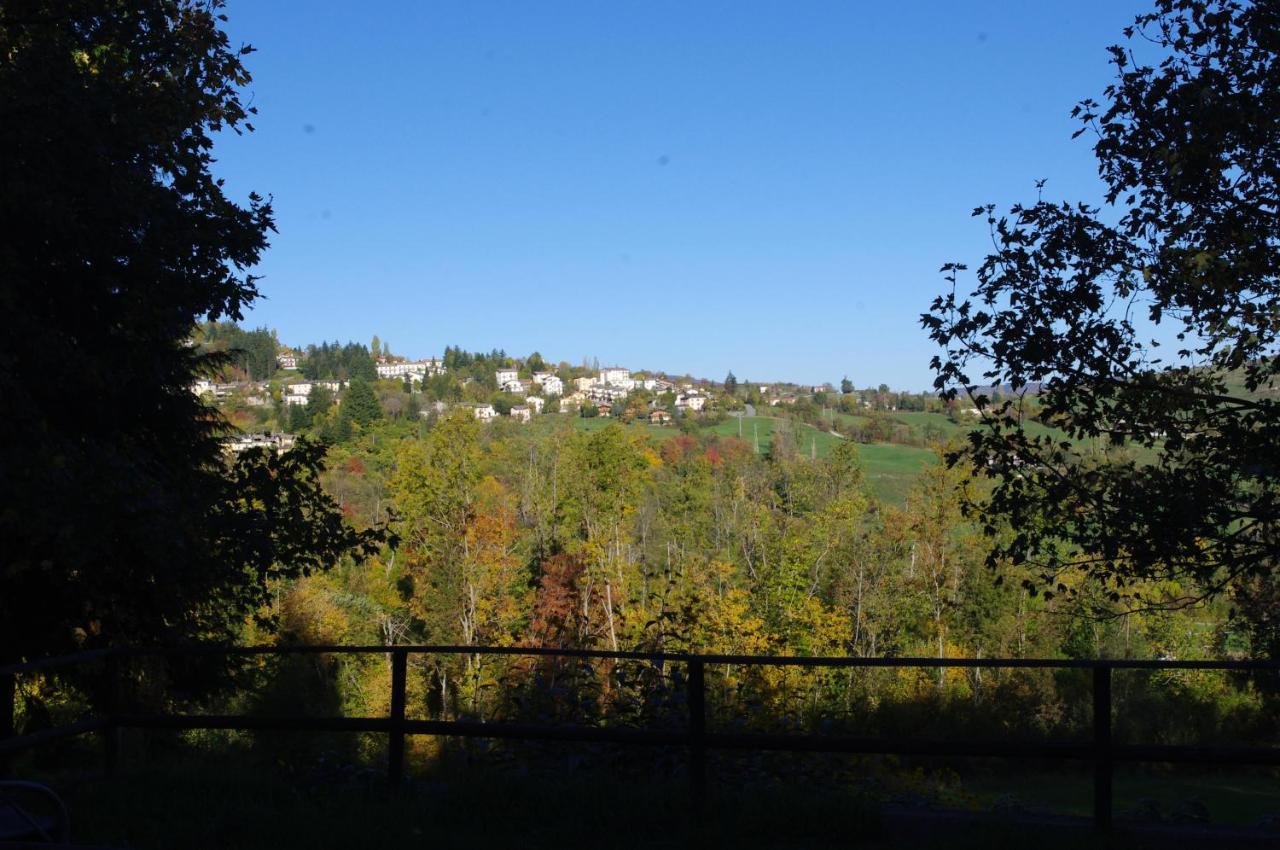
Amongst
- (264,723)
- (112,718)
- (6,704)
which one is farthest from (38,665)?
(264,723)

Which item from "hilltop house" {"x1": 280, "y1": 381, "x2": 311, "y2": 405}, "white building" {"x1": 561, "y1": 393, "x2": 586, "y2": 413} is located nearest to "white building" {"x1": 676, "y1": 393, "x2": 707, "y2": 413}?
"white building" {"x1": 561, "y1": 393, "x2": 586, "y2": 413}

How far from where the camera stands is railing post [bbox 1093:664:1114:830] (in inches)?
220

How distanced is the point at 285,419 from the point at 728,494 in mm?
47930

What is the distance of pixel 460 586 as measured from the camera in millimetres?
52906

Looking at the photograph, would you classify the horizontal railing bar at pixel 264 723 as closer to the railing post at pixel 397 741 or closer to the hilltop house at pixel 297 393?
the railing post at pixel 397 741

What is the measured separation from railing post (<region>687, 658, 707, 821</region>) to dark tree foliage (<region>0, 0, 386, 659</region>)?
4.05 metres

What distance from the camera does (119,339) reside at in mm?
9953

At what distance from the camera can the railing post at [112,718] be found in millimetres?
7113

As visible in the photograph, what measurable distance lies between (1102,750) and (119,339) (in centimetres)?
887

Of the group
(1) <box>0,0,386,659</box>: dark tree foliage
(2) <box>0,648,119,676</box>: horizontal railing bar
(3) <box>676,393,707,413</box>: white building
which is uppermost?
(3) <box>676,393,707,413</box>: white building

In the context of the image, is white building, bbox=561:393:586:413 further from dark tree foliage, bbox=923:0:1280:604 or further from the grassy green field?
dark tree foliage, bbox=923:0:1280:604

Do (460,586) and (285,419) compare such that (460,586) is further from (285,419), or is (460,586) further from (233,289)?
(285,419)

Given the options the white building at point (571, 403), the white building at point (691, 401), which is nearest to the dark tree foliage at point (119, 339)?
the white building at point (571, 403)

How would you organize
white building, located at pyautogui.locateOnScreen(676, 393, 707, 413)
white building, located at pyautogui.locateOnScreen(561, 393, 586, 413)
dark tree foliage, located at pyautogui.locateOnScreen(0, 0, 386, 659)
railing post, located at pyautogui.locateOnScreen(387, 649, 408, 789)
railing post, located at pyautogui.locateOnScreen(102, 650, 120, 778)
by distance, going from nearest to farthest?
railing post, located at pyautogui.locateOnScreen(387, 649, 408, 789) → railing post, located at pyautogui.locateOnScreen(102, 650, 120, 778) → dark tree foliage, located at pyautogui.locateOnScreen(0, 0, 386, 659) → white building, located at pyautogui.locateOnScreen(561, 393, 586, 413) → white building, located at pyautogui.locateOnScreen(676, 393, 707, 413)
